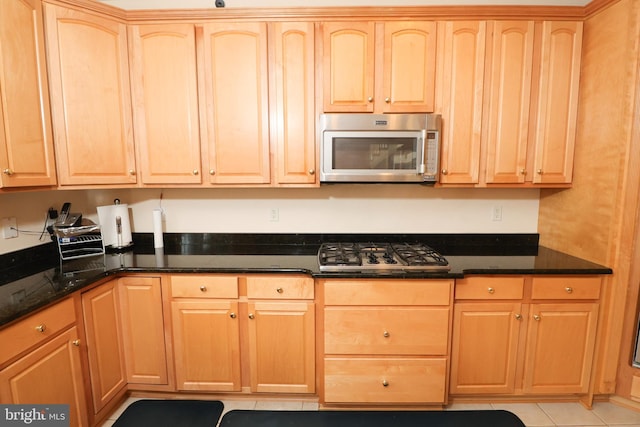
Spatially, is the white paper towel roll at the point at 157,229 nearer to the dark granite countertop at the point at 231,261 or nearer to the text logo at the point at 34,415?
the dark granite countertop at the point at 231,261

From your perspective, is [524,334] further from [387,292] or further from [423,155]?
[423,155]

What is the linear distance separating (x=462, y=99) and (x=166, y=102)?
188cm

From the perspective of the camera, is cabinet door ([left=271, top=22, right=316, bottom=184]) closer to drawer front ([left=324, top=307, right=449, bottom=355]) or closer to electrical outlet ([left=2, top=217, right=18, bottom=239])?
drawer front ([left=324, top=307, right=449, bottom=355])

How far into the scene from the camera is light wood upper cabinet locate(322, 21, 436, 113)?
Result: 1884 mm

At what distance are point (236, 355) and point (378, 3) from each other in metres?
2.61

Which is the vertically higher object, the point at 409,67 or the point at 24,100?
the point at 409,67

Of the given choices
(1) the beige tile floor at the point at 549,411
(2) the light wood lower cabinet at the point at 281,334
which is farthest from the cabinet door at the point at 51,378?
(2) the light wood lower cabinet at the point at 281,334

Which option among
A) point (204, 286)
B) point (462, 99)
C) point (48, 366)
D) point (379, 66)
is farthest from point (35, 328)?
point (462, 99)

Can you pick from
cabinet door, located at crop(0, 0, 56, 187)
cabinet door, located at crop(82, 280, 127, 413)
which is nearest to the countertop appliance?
cabinet door, located at crop(82, 280, 127, 413)

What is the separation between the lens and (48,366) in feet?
4.69

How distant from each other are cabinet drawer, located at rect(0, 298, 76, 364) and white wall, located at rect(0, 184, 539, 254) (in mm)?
978

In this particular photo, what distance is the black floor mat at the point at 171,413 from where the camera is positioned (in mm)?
1821

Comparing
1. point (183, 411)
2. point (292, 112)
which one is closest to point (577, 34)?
point (292, 112)

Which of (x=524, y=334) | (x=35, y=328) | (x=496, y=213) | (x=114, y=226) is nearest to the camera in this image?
(x=35, y=328)
